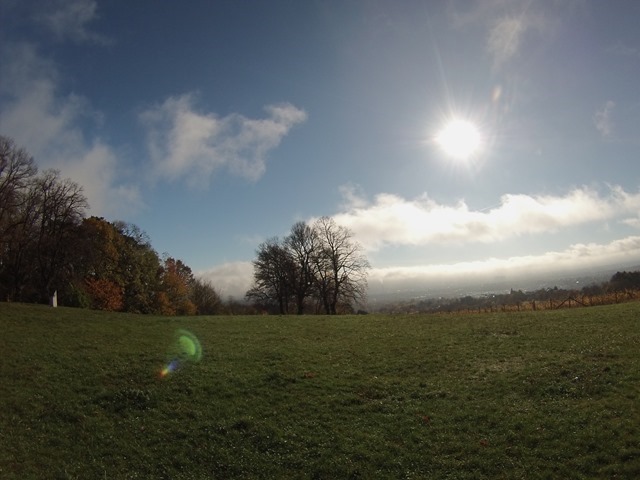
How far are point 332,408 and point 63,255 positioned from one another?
154ft

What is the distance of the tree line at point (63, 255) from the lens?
42.1 meters

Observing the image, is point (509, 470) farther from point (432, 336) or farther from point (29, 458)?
point (432, 336)

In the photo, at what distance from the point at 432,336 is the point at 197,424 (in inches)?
626

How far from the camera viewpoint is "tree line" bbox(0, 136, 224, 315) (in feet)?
138

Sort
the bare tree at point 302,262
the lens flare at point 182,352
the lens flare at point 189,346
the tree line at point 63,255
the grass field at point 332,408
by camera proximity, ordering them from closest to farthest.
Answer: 1. the grass field at point 332,408
2. the lens flare at point 182,352
3. the lens flare at point 189,346
4. the tree line at point 63,255
5. the bare tree at point 302,262

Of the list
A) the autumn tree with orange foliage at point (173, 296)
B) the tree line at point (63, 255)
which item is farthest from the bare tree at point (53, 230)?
the autumn tree with orange foliage at point (173, 296)

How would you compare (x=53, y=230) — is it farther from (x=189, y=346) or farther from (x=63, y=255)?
(x=189, y=346)

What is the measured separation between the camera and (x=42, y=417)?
1391 centimetres

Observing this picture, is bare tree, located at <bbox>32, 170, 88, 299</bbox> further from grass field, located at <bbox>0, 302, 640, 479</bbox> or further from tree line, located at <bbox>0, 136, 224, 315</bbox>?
grass field, located at <bbox>0, 302, 640, 479</bbox>

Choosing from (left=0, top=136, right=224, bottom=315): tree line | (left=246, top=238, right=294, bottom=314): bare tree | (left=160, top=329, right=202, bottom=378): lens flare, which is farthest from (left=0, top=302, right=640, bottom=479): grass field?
(left=246, top=238, right=294, bottom=314): bare tree

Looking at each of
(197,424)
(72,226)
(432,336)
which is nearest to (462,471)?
(197,424)

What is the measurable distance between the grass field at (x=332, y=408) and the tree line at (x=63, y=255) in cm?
2222

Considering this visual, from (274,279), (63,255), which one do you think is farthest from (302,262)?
(63,255)

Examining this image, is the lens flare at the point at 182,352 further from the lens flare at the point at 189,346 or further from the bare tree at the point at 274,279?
the bare tree at the point at 274,279
